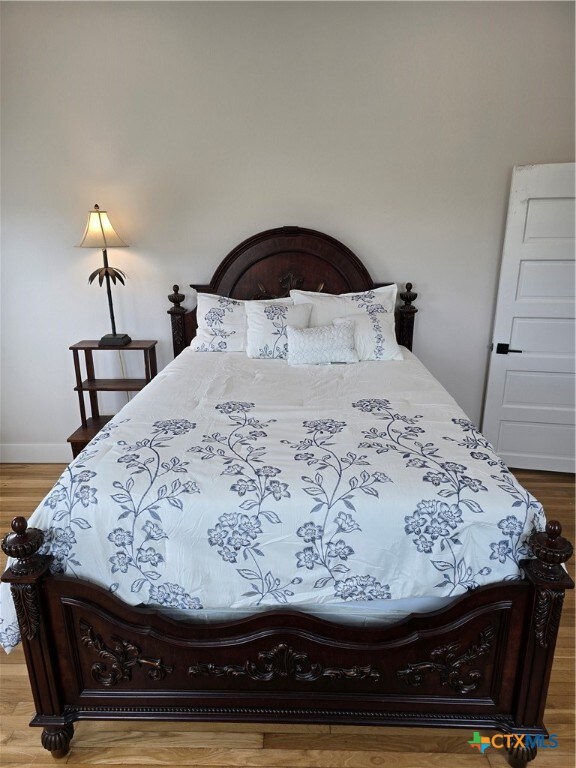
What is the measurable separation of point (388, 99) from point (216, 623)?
9.72 ft

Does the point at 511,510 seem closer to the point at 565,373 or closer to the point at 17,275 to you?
the point at 565,373

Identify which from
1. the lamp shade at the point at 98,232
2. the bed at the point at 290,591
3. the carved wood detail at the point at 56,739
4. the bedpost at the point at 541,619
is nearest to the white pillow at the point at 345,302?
the lamp shade at the point at 98,232

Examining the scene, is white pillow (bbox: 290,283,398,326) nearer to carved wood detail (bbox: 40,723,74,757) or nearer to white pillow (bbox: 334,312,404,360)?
white pillow (bbox: 334,312,404,360)

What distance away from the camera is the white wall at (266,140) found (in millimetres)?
2844

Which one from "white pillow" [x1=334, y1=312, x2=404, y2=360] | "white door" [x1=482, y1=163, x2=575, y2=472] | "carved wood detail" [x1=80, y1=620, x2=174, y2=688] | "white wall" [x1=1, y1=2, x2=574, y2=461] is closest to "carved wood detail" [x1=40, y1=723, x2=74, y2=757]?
"carved wood detail" [x1=80, y1=620, x2=174, y2=688]

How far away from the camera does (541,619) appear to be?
134 centimetres

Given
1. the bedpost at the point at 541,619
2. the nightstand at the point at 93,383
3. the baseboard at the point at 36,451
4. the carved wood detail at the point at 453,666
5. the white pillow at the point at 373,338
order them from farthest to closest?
the baseboard at the point at 36,451 < the nightstand at the point at 93,383 < the white pillow at the point at 373,338 < the carved wood detail at the point at 453,666 < the bedpost at the point at 541,619

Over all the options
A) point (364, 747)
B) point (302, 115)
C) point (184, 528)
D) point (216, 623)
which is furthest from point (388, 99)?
point (364, 747)

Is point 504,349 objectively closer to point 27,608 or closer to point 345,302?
point 345,302

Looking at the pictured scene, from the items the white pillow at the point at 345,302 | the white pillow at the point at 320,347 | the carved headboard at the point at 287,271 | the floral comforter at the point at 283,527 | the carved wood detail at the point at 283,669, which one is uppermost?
the carved headboard at the point at 287,271

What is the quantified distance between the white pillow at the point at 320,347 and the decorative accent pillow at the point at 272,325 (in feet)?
0.32

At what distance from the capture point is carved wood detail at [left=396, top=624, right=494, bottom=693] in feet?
4.58

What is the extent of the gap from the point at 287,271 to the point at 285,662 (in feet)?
7.64

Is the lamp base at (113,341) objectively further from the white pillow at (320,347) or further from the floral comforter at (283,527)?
the floral comforter at (283,527)
